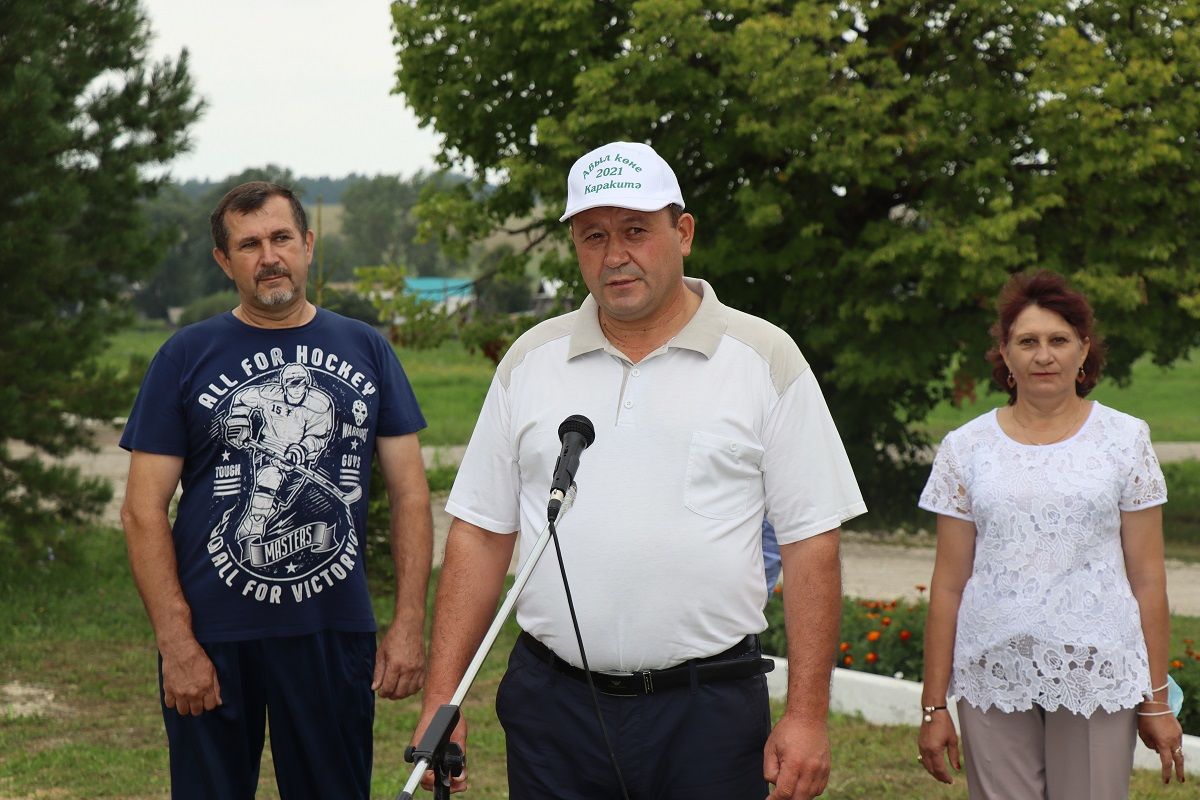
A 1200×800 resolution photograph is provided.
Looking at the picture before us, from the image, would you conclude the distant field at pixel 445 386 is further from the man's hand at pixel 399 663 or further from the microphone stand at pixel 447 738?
the microphone stand at pixel 447 738

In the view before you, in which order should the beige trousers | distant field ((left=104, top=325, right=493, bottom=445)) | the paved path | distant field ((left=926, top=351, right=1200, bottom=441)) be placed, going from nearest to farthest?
1. the beige trousers
2. the paved path
3. distant field ((left=104, top=325, right=493, bottom=445))
4. distant field ((left=926, top=351, right=1200, bottom=441))

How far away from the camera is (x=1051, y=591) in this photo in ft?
13.8

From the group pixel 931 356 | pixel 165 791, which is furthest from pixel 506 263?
pixel 165 791

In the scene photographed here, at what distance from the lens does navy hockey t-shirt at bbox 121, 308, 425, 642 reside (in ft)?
13.9

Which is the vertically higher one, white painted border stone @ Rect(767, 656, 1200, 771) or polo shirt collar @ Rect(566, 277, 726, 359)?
polo shirt collar @ Rect(566, 277, 726, 359)

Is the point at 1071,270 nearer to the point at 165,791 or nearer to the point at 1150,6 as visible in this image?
the point at 1150,6

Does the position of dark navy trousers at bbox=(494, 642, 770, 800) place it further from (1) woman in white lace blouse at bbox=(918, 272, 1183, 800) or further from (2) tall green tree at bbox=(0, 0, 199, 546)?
(2) tall green tree at bbox=(0, 0, 199, 546)

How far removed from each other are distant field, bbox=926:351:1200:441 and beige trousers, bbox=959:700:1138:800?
2927 centimetres

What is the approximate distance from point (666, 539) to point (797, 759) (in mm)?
562

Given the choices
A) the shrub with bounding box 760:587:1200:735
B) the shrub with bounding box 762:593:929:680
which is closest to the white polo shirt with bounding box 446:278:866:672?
the shrub with bounding box 760:587:1200:735

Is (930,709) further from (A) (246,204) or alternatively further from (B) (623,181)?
(A) (246,204)

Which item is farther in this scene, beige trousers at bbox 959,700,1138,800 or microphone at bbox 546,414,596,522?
beige trousers at bbox 959,700,1138,800

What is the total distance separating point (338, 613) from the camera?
4.32 meters


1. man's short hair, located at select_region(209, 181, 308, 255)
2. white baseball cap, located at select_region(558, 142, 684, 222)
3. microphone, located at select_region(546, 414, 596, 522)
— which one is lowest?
microphone, located at select_region(546, 414, 596, 522)
